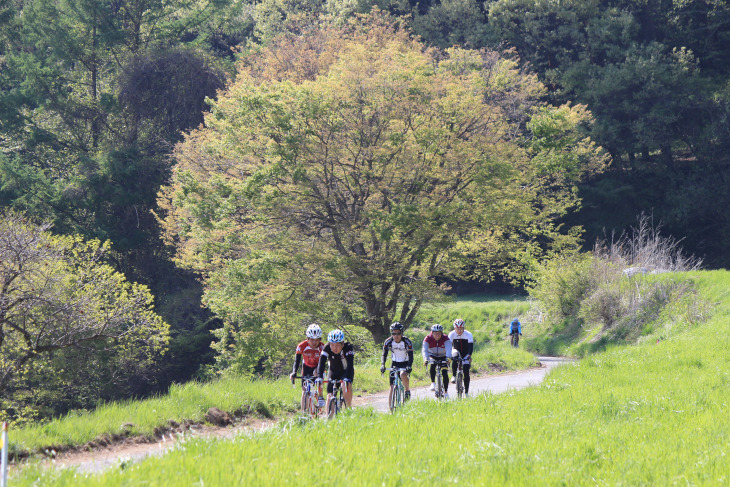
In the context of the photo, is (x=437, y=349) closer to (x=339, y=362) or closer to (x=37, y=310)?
(x=339, y=362)

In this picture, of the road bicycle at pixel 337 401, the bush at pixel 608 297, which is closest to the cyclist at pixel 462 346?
the road bicycle at pixel 337 401

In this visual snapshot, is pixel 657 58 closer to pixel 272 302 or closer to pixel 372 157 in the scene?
pixel 372 157

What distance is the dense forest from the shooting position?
4034cm

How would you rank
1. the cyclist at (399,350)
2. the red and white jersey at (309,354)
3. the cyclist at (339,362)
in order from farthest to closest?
1. the cyclist at (399,350)
2. the red and white jersey at (309,354)
3. the cyclist at (339,362)

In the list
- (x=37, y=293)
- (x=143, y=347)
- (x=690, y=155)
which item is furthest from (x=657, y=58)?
(x=37, y=293)

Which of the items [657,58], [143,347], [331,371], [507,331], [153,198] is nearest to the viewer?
[331,371]

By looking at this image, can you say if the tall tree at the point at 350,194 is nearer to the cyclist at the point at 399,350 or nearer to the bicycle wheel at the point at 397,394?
the cyclist at the point at 399,350

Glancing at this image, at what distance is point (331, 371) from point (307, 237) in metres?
14.6

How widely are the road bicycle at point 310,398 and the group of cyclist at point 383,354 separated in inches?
2.9

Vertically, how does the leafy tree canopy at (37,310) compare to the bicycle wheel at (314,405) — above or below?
above

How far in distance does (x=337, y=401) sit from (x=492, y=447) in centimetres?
405

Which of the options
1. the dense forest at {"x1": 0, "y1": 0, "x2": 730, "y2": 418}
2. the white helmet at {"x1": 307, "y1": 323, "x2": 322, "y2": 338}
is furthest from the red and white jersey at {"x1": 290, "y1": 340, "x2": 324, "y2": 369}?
the dense forest at {"x1": 0, "y1": 0, "x2": 730, "y2": 418}

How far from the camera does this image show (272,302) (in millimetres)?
23984

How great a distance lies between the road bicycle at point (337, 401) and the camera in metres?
11.1
